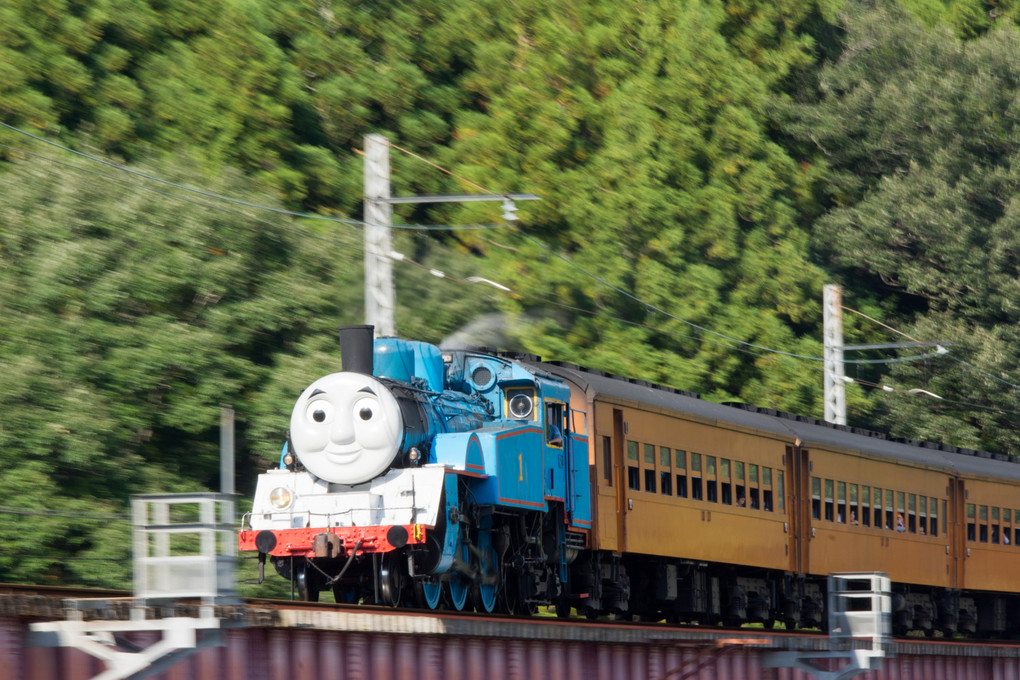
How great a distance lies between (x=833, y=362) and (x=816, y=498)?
10.2 m

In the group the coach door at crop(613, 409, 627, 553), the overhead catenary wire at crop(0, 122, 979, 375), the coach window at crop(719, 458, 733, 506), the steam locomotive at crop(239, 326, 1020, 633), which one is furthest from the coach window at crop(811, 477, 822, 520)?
the overhead catenary wire at crop(0, 122, 979, 375)

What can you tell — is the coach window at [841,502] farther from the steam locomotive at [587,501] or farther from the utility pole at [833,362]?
the utility pole at [833,362]

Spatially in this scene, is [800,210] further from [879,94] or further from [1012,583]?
[1012,583]

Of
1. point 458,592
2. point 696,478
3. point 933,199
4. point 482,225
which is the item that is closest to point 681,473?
point 696,478

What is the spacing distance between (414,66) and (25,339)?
22921 mm

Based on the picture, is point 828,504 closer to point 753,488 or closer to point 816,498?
point 816,498

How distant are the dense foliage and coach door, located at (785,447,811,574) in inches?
346

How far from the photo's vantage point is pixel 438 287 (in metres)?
35.8

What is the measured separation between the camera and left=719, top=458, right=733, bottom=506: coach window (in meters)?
25.1

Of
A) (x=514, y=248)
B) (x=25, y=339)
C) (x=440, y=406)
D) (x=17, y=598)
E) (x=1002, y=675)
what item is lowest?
(x=1002, y=675)

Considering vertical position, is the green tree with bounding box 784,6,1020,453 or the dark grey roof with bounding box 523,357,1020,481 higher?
the green tree with bounding box 784,6,1020,453

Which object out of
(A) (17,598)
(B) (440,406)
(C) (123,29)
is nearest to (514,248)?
(C) (123,29)

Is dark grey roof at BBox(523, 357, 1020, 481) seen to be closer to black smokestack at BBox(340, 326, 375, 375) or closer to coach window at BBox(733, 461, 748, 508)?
coach window at BBox(733, 461, 748, 508)

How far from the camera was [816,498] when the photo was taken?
27.7 meters
